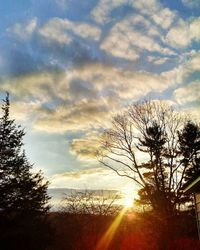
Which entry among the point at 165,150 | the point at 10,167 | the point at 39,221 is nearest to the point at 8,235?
the point at 39,221

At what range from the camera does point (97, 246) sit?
29.6 meters

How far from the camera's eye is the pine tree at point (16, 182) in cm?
2544

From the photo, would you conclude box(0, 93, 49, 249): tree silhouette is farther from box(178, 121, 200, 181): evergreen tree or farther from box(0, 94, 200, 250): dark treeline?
box(178, 121, 200, 181): evergreen tree

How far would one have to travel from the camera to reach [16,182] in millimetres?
26281

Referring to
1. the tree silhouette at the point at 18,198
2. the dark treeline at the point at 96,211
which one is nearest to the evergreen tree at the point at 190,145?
the dark treeline at the point at 96,211

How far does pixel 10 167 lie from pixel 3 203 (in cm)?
300

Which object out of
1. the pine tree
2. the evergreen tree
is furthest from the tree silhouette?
A: the evergreen tree

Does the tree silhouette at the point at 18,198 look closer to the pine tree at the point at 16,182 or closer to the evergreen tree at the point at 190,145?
the pine tree at the point at 16,182

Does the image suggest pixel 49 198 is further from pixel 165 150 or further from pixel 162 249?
pixel 165 150

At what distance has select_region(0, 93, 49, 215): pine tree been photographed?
83.5ft

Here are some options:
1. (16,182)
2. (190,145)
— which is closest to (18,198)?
(16,182)

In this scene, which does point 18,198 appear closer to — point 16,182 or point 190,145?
point 16,182

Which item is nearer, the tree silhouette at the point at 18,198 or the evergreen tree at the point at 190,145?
the tree silhouette at the point at 18,198

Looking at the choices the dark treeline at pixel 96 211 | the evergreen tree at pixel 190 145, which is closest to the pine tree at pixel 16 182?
the dark treeline at pixel 96 211
